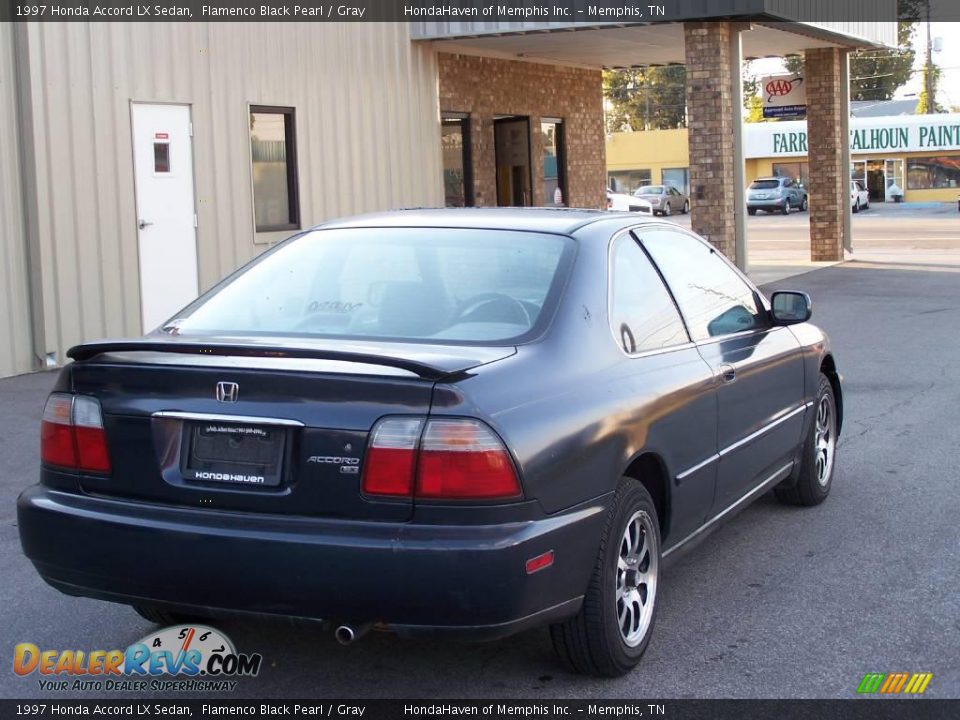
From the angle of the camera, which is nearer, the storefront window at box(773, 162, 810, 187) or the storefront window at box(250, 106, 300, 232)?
the storefront window at box(250, 106, 300, 232)

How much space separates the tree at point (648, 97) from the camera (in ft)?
313

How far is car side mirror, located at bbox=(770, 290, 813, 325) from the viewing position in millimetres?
5914

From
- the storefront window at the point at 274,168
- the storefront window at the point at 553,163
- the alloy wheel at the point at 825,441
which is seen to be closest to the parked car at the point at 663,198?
the storefront window at the point at 553,163

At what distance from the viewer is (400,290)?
4.53 m

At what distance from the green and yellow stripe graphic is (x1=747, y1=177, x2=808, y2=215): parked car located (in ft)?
166

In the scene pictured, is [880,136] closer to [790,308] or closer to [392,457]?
[790,308]

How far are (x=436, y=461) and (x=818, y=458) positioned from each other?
11.4 feet

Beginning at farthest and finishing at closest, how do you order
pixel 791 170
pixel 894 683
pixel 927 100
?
pixel 927 100, pixel 791 170, pixel 894 683

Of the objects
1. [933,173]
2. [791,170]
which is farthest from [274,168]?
[791,170]

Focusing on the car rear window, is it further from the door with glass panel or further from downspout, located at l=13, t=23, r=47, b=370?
downspout, located at l=13, t=23, r=47, b=370

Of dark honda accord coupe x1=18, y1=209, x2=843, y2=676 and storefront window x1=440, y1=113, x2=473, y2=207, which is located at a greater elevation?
storefront window x1=440, y1=113, x2=473, y2=207

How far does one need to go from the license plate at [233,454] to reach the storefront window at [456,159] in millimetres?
14366

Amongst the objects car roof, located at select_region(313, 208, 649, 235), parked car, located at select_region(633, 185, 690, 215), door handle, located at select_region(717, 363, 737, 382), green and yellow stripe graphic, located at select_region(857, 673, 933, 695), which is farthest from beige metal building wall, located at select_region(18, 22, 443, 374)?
parked car, located at select_region(633, 185, 690, 215)

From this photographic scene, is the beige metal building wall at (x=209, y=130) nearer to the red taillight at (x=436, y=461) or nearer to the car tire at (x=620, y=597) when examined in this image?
the car tire at (x=620, y=597)
